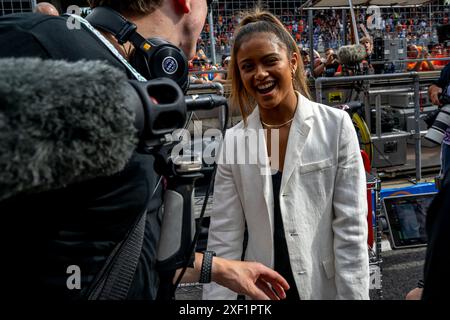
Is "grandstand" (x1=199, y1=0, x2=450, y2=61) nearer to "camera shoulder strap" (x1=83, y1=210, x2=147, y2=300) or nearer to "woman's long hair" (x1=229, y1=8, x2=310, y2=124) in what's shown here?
"woman's long hair" (x1=229, y1=8, x2=310, y2=124)

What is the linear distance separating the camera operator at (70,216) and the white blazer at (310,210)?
0.92m

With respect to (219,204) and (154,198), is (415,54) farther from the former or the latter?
(154,198)

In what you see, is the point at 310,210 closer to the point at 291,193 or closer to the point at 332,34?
the point at 291,193

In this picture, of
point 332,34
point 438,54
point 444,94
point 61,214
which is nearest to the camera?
point 61,214

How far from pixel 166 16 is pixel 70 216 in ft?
2.41

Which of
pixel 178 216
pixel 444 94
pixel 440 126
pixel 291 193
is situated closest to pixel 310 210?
pixel 291 193

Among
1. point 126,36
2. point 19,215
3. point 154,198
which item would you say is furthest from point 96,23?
point 19,215

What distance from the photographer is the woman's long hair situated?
Result: 2305 millimetres

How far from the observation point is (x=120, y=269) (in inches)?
41.0

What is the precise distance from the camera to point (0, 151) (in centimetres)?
58

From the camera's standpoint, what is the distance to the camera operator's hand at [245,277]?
61.4 inches

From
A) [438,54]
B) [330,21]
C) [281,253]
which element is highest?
[330,21]
